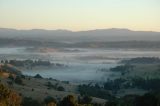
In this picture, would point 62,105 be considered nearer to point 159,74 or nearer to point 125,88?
point 125,88

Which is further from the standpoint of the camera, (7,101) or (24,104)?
(24,104)

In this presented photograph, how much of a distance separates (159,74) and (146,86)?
124 ft

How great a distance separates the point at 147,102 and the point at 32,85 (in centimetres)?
5901

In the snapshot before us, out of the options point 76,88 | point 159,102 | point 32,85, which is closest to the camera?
point 159,102

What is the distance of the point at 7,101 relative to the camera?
59.1 meters

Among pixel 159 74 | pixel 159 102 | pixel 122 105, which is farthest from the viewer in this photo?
pixel 159 74

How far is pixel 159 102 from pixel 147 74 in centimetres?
13340

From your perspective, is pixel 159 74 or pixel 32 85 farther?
pixel 159 74

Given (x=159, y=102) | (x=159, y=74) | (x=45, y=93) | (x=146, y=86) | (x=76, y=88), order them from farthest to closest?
(x=159, y=74), (x=146, y=86), (x=76, y=88), (x=45, y=93), (x=159, y=102)

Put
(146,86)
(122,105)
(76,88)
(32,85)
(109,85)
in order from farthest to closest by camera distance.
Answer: (109,85) → (146,86) → (76,88) → (32,85) → (122,105)

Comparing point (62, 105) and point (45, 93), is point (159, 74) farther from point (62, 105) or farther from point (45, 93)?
point (62, 105)

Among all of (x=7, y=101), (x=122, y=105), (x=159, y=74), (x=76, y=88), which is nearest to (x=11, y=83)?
(x=76, y=88)

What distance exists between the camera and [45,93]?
332 feet

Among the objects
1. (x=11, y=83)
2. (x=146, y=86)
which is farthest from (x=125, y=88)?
(x=11, y=83)
